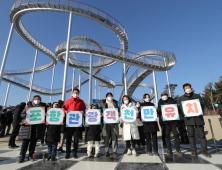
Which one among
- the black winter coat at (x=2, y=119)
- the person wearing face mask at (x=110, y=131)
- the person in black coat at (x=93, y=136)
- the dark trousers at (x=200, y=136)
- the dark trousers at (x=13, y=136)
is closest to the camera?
the dark trousers at (x=200, y=136)

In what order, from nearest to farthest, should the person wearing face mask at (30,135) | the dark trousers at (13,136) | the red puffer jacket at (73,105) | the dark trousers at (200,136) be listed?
the person wearing face mask at (30,135) < the dark trousers at (200,136) < the red puffer jacket at (73,105) < the dark trousers at (13,136)

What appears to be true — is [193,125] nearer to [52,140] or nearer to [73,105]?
[73,105]

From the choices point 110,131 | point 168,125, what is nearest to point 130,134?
point 110,131

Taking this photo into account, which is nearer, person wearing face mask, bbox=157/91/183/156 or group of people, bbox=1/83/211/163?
group of people, bbox=1/83/211/163

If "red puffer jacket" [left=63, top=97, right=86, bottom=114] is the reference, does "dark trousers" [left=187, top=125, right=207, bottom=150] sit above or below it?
below

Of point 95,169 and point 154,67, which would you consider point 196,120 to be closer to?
point 95,169

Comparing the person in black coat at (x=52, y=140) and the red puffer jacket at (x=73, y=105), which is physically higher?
the red puffer jacket at (x=73, y=105)

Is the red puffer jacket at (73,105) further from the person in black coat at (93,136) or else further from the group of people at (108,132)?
the person in black coat at (93,136)

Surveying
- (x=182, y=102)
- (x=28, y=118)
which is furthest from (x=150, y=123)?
(x=28, y=118)

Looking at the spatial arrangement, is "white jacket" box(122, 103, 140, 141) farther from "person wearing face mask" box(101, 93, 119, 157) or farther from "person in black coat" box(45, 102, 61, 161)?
"person in black coat" box(45, 102, 61, 161)

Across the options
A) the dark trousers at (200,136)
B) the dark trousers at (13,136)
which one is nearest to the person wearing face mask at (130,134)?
the dark trousers at (200,136)

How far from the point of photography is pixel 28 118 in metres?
3.52

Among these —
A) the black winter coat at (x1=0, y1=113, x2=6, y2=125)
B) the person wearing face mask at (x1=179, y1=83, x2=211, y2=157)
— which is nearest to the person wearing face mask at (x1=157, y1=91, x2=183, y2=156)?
the person wearing face mask at (x1=179, y1=83, x2=211, y2=157)

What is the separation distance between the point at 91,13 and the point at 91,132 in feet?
41.4
